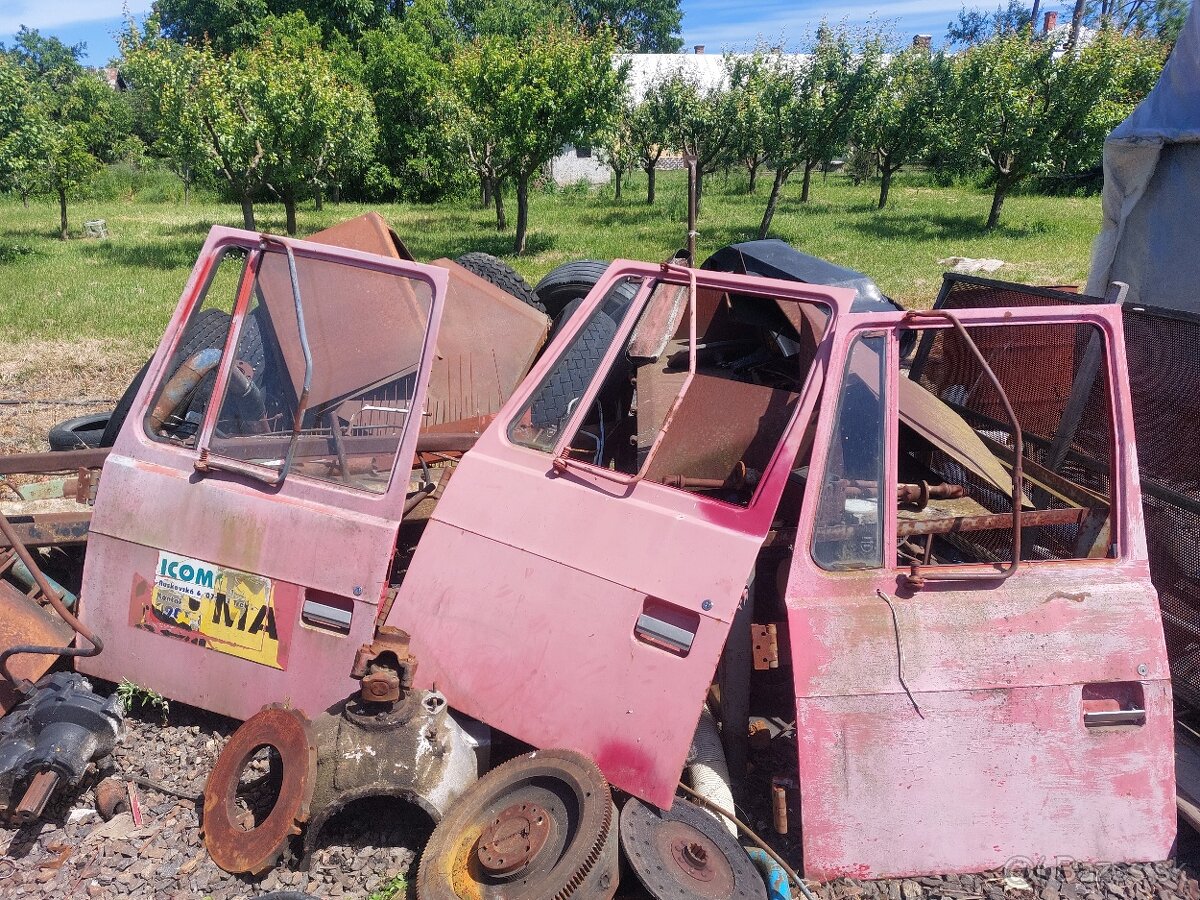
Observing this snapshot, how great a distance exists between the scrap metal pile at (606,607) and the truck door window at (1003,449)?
32 millimetres

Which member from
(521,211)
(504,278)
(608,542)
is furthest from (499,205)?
(608,542)

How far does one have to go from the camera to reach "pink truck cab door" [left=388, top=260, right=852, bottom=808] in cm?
266

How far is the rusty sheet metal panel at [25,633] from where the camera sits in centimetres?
310

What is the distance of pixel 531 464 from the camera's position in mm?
2996

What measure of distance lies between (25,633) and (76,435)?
196cm

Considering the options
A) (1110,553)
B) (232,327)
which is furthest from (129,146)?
(1110,553)

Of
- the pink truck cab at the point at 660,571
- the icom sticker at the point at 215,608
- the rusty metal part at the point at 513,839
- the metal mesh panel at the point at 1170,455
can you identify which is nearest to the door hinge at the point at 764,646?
the pink truck cab at the point at 660,571

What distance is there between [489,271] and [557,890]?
15.3 ft

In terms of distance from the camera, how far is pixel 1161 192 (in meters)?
7.19

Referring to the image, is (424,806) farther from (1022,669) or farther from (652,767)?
(1022,669)

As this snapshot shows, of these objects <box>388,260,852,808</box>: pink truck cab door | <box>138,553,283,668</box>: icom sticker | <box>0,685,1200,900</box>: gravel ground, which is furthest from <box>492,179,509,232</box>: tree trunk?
<box>0,685,1200,900</box>: gravel ground

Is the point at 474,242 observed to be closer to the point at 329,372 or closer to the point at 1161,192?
the point at 1161,192

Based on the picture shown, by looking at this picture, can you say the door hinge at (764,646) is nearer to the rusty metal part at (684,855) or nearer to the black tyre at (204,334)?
the rusty metal part at (684,855)

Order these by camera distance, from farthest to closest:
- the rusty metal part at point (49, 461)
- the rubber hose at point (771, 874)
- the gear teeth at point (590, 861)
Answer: the rusty metal part at point (49, 461), the rubber hose at point (771, 874), the gear teeth at point (590, 861)
